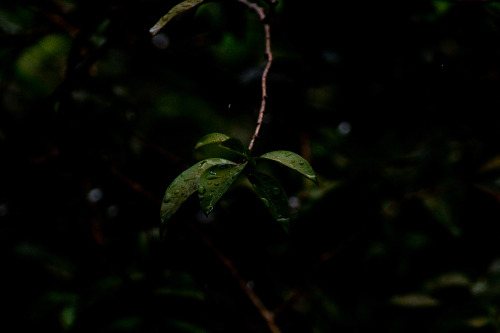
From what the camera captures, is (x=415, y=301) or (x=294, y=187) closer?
(x=415, y=301)

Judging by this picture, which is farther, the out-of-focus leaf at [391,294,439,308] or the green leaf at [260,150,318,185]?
the out-of-focus leaf at [391,294,439,308]

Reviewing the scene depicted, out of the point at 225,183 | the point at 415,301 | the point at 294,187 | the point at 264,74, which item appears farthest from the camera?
the point at 294,187

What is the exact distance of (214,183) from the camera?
0.40 m

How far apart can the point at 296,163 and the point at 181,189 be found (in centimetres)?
14

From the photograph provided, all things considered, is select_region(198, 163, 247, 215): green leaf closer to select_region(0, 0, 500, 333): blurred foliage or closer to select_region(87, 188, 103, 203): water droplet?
select_region(0, 0, 500, 333): blurred foliage

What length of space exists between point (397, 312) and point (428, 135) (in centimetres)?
59

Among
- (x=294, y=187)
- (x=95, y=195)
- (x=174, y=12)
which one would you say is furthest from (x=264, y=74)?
(x=95, y=195)

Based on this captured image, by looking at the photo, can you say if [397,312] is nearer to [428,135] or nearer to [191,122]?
[428,135]

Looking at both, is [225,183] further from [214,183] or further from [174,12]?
[174,12]

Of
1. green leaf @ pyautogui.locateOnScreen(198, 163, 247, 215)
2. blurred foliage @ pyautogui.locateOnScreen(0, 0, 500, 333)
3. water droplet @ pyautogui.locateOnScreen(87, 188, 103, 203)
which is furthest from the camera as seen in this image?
water droplet @ pyautogui.locateOnScreen(87, 188, 103, 203)

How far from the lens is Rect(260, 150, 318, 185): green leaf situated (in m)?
0.43

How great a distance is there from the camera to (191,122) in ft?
5.60

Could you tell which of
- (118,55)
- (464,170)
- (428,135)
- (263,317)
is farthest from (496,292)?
(118,55)

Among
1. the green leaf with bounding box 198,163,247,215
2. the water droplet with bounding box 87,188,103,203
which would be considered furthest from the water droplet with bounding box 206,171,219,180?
the water droplet with bounding box 87,188,103,203
